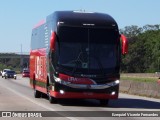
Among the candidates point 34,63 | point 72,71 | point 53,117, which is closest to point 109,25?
point 72,71

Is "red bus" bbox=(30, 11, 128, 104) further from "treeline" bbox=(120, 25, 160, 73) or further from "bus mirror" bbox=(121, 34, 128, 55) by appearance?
"treeline" bbox=(120, 25, 160, 73)

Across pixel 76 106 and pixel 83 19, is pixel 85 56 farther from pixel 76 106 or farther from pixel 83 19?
pixel 76 106

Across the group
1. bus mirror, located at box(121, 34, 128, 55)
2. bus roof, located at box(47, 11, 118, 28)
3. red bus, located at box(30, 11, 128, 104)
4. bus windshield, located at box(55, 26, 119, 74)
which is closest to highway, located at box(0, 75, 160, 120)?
red bus, located at box(30, 11, 128, 104)

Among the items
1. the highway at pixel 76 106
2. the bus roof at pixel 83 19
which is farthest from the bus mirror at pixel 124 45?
the highway at pixel 76 106

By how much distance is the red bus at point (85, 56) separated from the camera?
68.8 ft

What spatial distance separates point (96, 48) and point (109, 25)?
1109 mm

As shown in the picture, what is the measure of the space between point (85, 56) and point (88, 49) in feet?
1.10

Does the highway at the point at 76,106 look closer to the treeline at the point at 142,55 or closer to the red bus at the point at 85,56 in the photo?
the red bus at the point at 85,56

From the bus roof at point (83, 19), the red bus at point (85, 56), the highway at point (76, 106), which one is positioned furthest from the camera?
the bus roof at point (83, 19)

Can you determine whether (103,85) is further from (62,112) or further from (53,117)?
(53,117)

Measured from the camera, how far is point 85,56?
21125 millimetres

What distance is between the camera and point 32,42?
30.5 m

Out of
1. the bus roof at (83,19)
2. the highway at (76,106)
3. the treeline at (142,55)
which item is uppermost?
the bus roof at (83,19)

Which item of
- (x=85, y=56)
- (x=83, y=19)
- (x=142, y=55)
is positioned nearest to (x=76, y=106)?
(x=85, y=56)
